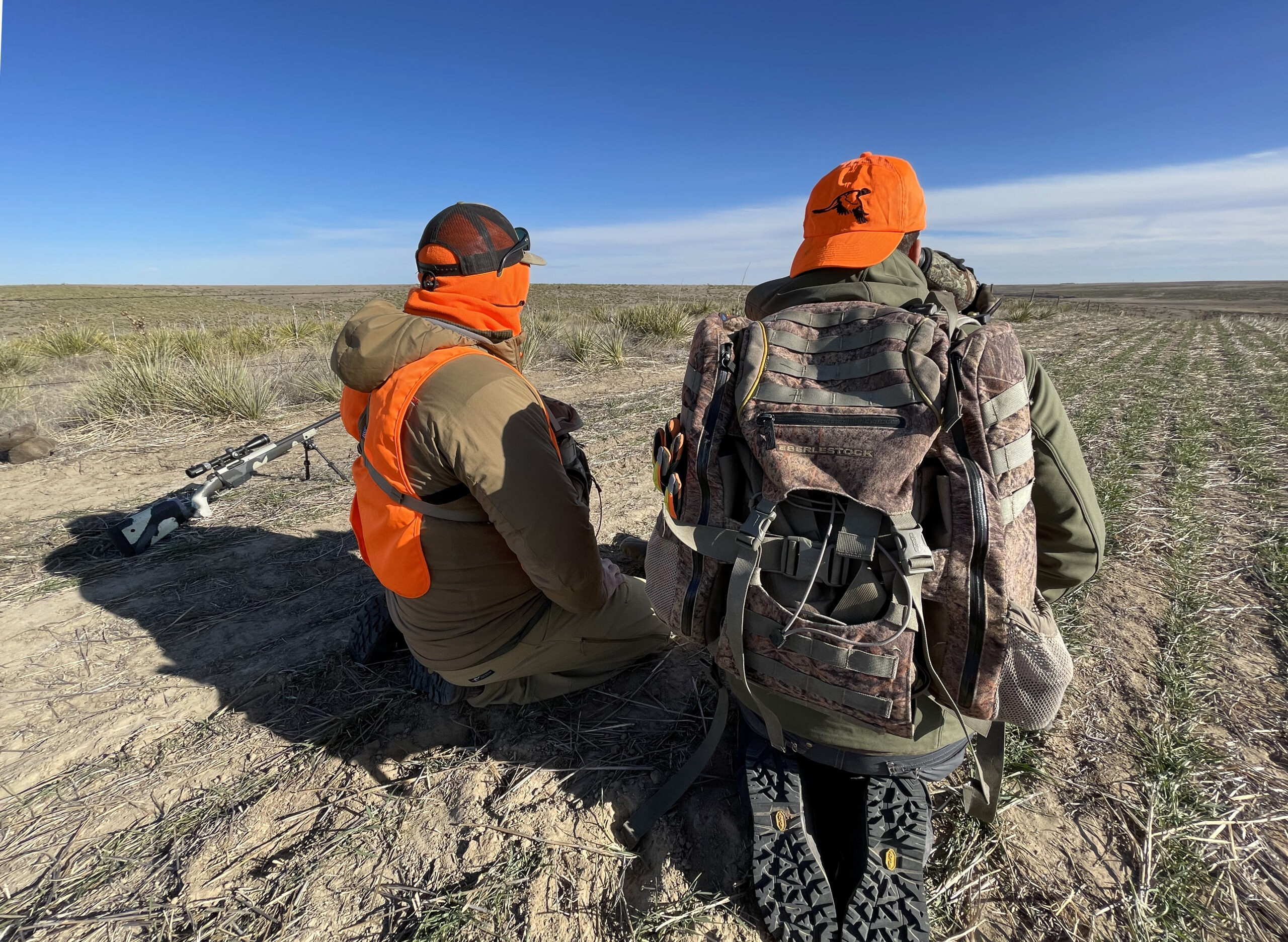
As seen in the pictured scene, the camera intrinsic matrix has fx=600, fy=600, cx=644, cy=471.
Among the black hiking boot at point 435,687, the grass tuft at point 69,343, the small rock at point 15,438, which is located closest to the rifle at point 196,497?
the black hiking boot at point 435,687

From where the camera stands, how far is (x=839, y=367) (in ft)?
4.75

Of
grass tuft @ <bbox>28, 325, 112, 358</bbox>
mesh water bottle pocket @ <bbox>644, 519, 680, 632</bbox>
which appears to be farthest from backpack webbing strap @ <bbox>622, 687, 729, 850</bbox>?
grass tuft @ <bbox>28, 325, 112, 358</bbox>

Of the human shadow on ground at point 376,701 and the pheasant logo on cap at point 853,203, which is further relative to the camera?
the human shadow on ground at point 376,701

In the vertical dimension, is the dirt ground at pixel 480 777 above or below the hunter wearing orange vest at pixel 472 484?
below

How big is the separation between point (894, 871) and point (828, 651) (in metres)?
0.64

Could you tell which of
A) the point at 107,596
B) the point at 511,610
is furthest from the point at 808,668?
the point at 107,596

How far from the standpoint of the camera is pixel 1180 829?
1830mm

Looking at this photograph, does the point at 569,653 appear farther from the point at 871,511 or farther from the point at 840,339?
the point at 840,339

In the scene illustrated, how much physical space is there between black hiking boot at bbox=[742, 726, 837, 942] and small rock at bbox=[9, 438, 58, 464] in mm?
7268

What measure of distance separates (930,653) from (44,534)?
542 centimetres

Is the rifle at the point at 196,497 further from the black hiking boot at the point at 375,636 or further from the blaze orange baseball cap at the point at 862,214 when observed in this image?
the blaze orange baseball cap at the point at 862,214

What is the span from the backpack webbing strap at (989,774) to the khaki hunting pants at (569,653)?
1216mm

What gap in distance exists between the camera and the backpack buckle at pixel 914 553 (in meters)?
1.31

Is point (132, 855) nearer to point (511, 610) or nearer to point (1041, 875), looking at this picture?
point (511, 610)
